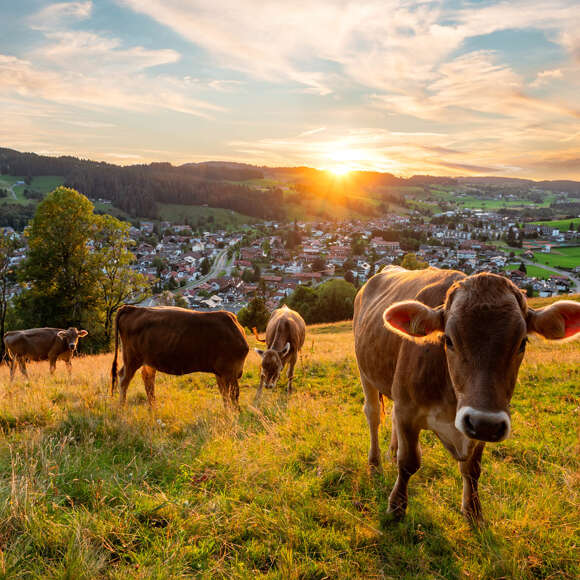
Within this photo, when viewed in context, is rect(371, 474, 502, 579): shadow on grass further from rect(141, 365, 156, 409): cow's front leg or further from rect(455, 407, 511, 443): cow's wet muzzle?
rect(141, 365, 156, 409): cow's front leg

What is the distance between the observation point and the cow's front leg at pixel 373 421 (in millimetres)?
4824

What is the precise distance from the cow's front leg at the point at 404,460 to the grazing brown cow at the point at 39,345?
521 inches

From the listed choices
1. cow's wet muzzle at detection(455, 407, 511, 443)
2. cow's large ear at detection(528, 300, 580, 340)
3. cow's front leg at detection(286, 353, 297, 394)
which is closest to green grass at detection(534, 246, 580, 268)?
cow's front leg at detection(286, 353, 297, 394)

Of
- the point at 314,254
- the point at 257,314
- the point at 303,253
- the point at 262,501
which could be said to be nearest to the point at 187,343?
the point at 262,501

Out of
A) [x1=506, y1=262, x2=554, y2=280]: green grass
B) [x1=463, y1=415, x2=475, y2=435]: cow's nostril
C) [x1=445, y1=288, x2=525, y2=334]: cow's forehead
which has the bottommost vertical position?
[x1=506, y1=262, x2=554, y2=280]: green grass

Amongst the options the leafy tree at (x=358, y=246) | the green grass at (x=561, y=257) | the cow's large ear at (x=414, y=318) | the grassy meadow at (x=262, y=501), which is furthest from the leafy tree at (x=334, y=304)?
the leafy tree at (x=358, y=246)

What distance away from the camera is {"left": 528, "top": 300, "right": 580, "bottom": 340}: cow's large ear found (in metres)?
2.85

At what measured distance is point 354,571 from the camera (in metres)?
3.12

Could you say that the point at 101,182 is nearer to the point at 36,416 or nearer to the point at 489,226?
the point at 489,226

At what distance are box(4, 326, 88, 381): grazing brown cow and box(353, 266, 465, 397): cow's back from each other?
1237 centimetres

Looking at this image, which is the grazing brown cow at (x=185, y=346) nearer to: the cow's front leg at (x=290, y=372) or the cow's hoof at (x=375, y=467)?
the cow's front leg at (x=290, y=372)

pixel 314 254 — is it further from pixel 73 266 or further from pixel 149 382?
pixel 149 382

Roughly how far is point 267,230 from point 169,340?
17054cm

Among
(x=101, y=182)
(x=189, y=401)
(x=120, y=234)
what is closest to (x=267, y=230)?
(x=101, y=182)
